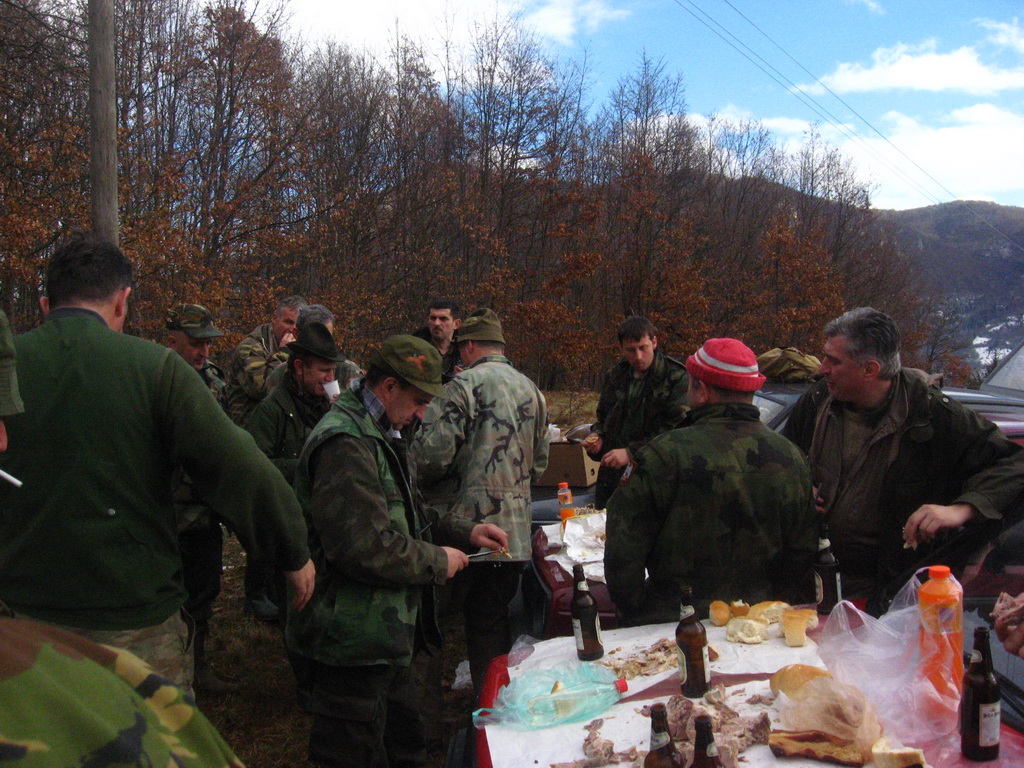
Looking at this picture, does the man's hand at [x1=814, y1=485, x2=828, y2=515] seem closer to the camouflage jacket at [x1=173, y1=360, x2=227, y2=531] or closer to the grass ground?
the grass ground

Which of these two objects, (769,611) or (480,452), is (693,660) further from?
(480,452)

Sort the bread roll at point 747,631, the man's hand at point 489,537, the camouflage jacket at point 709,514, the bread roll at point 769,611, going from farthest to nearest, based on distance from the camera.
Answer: the man's hand at point 489,537
the camouflage jacket at point 709,514
the bread roll at point 769,611
the bread roll at point 747,631

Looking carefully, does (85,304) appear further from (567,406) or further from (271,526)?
(567,406)

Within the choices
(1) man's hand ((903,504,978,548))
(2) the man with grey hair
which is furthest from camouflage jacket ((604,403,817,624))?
(2) the man with grey hair

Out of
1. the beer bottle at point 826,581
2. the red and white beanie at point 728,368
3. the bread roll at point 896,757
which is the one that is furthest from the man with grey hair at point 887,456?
the bread roll at point 896,757

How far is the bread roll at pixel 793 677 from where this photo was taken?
2205 mm

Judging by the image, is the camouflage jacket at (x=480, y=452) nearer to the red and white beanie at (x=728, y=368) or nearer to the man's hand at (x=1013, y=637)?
the red and white beanie at (x=728, y=368)

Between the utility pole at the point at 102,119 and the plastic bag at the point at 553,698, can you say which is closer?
the plastic bag at the point at 553,698

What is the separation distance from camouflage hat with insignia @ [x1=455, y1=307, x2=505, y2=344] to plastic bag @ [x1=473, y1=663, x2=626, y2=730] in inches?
89.6

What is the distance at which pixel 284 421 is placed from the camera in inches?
177

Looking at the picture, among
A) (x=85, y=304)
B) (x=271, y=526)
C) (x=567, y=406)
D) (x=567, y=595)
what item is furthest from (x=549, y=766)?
(x=567, y=406)

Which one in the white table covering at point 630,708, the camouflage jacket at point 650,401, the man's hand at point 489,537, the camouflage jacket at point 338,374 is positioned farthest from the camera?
the camouflage jacket at point 650,401

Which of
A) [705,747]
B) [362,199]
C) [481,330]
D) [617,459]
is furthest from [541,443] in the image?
[362,199]

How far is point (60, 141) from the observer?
11.5 meters
